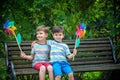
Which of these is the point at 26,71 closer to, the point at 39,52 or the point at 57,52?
the point at 39,52

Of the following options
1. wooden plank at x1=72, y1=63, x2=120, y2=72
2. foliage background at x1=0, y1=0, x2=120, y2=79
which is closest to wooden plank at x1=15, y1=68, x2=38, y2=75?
foliage background at x1=0, y1=0, x2=120, y2=79

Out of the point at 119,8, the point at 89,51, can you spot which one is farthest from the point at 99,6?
the point at 89,51

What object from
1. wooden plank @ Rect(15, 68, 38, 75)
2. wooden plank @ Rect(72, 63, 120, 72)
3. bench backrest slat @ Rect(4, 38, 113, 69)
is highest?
bench backrest slat @ Rect(4, 38, 113, 69)

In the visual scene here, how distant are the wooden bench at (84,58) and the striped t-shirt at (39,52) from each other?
193 mm

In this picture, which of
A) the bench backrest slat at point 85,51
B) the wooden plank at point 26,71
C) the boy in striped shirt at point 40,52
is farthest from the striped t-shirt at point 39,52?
the bench backrest slat at point 85,51

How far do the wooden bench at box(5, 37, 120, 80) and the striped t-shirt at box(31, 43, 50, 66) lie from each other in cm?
19

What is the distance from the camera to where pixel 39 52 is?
558 centimetres

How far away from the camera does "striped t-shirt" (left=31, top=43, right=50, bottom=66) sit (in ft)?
18.3

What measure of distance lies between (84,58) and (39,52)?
47.2 inches

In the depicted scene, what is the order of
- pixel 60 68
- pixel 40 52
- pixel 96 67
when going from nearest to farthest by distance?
pixel 60 68, pixel 40 52, pixel 96 67

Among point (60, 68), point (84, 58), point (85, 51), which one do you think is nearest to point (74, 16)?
point (85, 51)

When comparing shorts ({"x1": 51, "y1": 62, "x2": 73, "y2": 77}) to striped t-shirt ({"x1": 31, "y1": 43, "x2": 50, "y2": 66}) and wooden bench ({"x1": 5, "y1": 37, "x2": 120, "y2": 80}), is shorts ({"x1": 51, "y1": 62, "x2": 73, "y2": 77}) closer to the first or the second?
striped t-shirt ({"x1": 31, "y1": 43, "x2": 50, "y2": 66})

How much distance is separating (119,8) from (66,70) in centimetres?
191

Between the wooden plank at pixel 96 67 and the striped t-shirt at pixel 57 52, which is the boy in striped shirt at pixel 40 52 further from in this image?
the wooden plank at pixel 96 67
